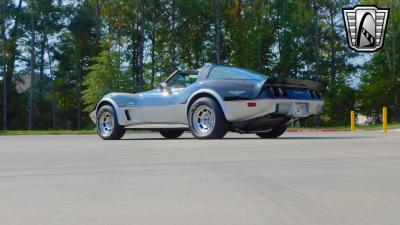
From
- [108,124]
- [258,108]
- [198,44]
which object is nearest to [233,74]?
[258,108]

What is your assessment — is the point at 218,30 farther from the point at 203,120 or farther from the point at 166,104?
the point at 203,120

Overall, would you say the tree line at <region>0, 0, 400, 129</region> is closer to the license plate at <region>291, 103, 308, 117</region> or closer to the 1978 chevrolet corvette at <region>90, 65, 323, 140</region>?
the 1978 chevrolet corvette at <region>90, 65, 323, 140</region>

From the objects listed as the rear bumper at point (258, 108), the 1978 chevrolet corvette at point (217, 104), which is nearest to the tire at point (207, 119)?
the 1978 chevrolet corvette at point (217, 104)

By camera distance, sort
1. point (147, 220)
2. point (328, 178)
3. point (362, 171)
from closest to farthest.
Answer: point (147, 220), point (328, 178), point (362, 171)

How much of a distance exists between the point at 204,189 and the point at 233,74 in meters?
7.75

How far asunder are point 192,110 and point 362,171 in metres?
6.94

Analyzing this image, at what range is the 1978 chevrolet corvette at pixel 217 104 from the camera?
12.5 m

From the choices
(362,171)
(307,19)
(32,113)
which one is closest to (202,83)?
(362,171)

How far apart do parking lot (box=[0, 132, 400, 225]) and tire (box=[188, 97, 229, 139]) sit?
3.93 metres

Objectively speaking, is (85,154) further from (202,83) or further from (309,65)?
(309,65)

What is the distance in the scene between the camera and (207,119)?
43.3 ft

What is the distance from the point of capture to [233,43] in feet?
162

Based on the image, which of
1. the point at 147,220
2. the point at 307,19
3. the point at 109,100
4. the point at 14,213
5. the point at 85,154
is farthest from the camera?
the point at 307,19

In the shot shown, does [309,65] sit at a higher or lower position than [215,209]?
higher
